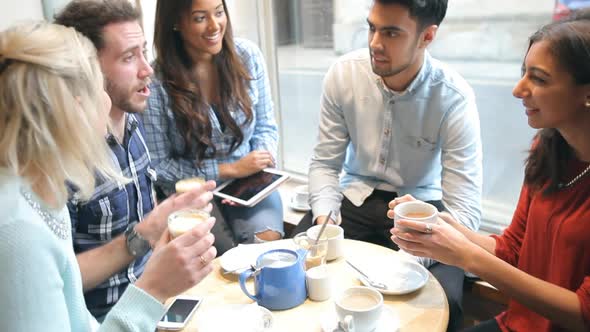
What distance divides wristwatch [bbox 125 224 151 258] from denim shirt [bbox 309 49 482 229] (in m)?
0.70

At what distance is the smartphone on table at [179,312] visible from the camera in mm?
1122

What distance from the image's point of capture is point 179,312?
117 centimetres

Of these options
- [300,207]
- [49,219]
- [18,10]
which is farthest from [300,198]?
[49,219]

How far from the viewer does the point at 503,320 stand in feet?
4.42

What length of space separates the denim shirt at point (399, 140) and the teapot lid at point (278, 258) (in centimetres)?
68

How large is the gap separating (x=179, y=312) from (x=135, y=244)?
13.4 inches

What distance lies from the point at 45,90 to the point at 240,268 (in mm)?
686

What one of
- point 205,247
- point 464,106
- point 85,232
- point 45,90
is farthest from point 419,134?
point 45,90

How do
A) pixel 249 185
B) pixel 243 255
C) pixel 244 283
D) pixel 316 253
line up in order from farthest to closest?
pixel 249 185
pixel 243 255
pixel 316 253
pixel 244 283

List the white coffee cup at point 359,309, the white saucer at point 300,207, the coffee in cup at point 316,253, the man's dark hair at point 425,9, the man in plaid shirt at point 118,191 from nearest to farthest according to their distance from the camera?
1. the white coffee cup at point 359,309
2. the coffee in cup at point 316,253
3. the man in plaid shirt at point 118,191
4. the man's dark hair at point 425,9
5. the white saucer at point 300,207

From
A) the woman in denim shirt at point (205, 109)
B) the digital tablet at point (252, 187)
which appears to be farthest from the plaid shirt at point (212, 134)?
the digital tablet at point (252, 187)

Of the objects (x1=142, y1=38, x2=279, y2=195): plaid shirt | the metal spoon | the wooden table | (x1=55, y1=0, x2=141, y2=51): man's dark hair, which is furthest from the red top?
(x1=55, y1=0, x2=141, y2=51): man's dark hair

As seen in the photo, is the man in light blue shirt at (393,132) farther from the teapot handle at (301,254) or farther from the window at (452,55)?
the teapot handle at (301,254)

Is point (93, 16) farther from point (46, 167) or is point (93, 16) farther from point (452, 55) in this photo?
point (452, 55)
